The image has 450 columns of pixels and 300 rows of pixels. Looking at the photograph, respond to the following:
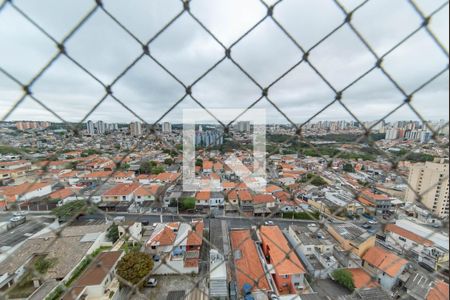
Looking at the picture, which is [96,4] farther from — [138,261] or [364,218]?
[364,218]

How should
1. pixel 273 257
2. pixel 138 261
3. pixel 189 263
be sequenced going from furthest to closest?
pixel 273 257
pixel 189 263
pixel 138 261

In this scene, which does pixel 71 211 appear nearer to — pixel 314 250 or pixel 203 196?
pixel 314 250

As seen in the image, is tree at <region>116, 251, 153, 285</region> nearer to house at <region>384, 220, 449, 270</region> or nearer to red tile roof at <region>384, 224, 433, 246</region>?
house at <region>384, 220, 449, 270</region>

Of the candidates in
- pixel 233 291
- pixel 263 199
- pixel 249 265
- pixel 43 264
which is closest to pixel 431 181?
pixel 263 199

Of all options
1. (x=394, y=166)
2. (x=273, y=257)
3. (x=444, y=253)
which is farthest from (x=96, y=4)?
(x=444, y=253)

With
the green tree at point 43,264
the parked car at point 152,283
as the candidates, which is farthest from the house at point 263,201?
the green tree at point 43,264
